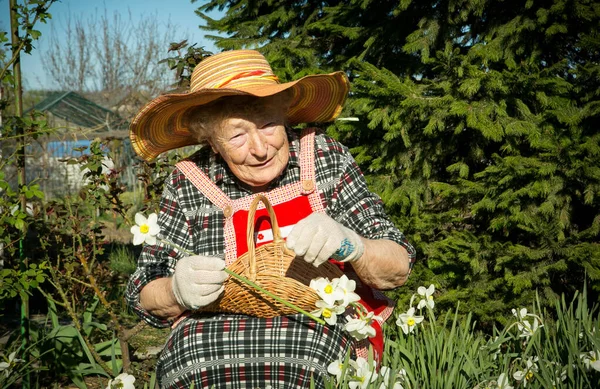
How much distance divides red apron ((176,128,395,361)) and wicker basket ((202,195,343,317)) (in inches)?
9.7

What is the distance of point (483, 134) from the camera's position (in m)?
2.44

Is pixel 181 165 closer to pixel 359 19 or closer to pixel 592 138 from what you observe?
pixel 359 19

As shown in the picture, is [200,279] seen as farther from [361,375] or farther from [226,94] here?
[226,94]

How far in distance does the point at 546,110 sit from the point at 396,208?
882mm

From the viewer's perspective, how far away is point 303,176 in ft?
6.55

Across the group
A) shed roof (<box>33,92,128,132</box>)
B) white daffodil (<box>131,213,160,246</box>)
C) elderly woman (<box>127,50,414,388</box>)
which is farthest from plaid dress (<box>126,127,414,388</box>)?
shed roof (<box>33,92,128,132</box>)

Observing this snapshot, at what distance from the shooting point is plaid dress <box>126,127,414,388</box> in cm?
167

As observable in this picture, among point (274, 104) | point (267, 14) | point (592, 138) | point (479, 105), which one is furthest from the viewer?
point (267, 14)

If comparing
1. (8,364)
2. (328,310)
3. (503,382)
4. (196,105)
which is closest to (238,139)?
(196,105)

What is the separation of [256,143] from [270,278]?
0.53m

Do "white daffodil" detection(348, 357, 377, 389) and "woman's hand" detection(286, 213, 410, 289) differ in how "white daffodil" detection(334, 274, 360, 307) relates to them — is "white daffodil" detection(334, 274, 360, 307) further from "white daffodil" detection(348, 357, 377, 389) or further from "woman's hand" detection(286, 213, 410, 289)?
"white daffodil" detection(348, 357, 377, 389)

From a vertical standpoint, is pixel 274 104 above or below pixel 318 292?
above

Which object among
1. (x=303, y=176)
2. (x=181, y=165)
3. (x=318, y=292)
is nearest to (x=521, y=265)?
(x=303, y=176)

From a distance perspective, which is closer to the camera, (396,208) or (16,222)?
(16,222)
